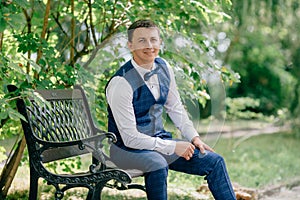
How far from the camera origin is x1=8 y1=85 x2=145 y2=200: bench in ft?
11.9

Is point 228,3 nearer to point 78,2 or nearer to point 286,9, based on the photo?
point 78,2

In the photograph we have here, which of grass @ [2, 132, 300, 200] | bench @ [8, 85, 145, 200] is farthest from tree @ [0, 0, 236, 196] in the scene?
grass @ [2, 132, 300, 200]

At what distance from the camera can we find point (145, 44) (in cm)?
376

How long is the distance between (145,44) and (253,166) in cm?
511

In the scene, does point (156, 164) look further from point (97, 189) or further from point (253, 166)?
point (253, 166)

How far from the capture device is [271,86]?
1639 cm

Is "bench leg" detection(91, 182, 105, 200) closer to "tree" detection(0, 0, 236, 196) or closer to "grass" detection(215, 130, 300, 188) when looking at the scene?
"tree" detection(0, 0, 236, 196)

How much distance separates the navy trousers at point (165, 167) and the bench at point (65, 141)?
0.08 m

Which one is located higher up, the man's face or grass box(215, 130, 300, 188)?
the man's face

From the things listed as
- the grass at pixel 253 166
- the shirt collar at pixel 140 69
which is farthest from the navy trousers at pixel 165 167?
the grass at pixel 253 166

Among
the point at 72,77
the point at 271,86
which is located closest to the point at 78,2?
the point at 72,77

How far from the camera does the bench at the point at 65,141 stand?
11.9ft

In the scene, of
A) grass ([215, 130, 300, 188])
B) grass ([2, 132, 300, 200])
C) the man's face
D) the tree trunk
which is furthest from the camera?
grass ([215, 130, 300, 188])

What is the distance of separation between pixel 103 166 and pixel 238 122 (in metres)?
11.7
